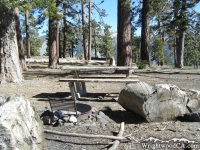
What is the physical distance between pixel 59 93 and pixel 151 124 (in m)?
3.50

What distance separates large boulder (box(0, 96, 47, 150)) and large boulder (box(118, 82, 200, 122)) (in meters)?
2.16

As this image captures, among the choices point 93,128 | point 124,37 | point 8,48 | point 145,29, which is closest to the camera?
point 93,128

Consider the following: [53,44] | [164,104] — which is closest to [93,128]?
[164,104]

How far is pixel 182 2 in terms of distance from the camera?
16.0m

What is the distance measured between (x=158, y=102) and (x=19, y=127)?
286 centimetres

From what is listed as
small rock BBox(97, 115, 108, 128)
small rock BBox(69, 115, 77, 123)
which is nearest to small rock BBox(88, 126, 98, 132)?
small rock BBox(97, 115, 108, 128)

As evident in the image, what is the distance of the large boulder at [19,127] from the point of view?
271cm

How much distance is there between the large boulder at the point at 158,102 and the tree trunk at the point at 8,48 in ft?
16.8

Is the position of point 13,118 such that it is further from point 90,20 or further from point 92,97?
point 90,20

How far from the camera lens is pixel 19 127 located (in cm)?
295

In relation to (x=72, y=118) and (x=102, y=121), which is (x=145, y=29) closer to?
(x=102, y=121)

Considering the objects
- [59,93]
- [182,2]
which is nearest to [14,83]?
[59,93]

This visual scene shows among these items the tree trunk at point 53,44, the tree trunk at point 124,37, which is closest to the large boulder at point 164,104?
the tree trunk at point 124,37

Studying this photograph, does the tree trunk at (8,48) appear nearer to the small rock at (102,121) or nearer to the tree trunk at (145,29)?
the small rock at (102,121)
